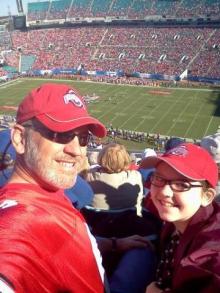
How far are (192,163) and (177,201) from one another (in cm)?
26

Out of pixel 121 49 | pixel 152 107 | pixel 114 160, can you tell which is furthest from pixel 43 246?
pixel 121 49

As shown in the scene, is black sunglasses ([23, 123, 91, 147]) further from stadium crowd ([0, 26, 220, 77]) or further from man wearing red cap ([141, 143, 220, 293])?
stadium crowd ([0, 26, 220, 77])

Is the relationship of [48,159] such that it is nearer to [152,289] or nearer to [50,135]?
[50,135]

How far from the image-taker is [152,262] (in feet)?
8.59

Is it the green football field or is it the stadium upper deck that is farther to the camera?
the stadium upper deck

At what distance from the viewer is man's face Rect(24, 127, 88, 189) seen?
2299 millimetres

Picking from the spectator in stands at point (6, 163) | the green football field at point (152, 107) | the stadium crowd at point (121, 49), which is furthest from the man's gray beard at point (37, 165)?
the stadium crowd at point (121, 49)

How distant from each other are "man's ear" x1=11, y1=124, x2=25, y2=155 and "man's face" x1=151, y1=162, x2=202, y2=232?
0.91 metres

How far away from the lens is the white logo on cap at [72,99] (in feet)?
7.54

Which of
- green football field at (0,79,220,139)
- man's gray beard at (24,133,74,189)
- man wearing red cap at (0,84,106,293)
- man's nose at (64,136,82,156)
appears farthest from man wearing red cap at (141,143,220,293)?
green football field at (0,79,220,139)

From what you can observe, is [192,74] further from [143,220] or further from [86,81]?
[143,220]

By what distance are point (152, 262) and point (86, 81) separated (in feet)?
145

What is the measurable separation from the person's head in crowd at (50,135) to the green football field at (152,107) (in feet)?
79.7

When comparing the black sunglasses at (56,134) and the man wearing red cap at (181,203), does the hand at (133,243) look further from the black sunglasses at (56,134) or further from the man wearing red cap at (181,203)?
the black sunglasses at (56,134)
